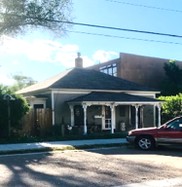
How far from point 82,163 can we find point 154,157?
113 inches

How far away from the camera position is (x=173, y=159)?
13.2m

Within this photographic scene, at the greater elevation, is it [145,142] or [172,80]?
[172,80]

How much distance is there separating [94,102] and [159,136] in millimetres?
10587

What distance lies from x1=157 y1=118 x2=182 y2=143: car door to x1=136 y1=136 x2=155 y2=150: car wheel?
0.36m

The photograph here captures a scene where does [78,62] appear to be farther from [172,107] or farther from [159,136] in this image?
[159,136]

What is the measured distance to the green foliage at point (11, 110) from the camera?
21578 millimetres

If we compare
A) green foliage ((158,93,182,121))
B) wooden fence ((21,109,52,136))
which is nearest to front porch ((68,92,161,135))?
green foliage ((158,93,182,121))

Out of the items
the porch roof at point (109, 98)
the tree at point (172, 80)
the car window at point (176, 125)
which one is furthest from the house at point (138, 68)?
the car window at point (176, 125)

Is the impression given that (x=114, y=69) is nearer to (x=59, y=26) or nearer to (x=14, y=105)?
(x=59, y=26)

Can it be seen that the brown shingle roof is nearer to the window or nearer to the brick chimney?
the brick chimney

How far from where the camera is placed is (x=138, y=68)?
159ft

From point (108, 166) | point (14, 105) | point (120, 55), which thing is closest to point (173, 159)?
point (108, 166)

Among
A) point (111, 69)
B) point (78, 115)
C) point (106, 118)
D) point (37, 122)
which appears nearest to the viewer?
point (37, 122)

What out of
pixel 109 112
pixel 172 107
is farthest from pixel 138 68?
pixel 109 112
